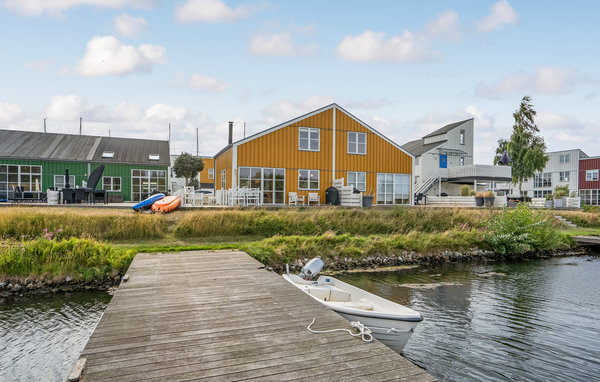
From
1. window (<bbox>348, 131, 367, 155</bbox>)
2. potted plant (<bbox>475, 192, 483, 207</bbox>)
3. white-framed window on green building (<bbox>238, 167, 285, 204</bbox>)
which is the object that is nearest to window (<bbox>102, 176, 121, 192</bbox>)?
white-framed window on green building (<bbox>238, 167, 285, 204</bbox>)

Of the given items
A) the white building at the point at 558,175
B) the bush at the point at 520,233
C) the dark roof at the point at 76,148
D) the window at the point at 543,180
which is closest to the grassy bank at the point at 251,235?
the bush at the point at 520,233

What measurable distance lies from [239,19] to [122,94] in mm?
6903

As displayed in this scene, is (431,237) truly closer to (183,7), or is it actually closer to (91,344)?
(183,7)

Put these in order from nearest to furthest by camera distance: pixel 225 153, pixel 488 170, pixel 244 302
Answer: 1. pixel 244 302
2. pixel 225 153
3. pixel 488 170

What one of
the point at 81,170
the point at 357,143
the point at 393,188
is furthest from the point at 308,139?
the point at 81,170

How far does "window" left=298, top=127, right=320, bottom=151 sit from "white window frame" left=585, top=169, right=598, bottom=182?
3797 centimetres

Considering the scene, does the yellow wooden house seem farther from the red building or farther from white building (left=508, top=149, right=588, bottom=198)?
the red building

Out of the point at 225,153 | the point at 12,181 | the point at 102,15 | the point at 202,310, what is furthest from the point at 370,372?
the point at 12,181

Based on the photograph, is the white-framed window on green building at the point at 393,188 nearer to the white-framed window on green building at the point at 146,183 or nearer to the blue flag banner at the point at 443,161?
the blue flag banner at the point at 443,161

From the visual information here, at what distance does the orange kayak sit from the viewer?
54.4ft

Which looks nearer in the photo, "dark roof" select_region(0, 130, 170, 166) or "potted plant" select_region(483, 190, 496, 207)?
"potted plant" select_region(483, 190, 496, 207)

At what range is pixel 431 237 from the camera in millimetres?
15102

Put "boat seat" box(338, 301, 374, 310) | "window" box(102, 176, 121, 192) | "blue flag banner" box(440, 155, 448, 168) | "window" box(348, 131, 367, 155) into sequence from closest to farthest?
"boat seat" box(338, 301, 374, 310) < "window" box(348, 131, 367, 155) < "window" box(102, 176, 121, 192) < "blue flag banner" box(440, 155, 448, 168)

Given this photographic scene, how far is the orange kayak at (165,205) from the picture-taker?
653 inches
